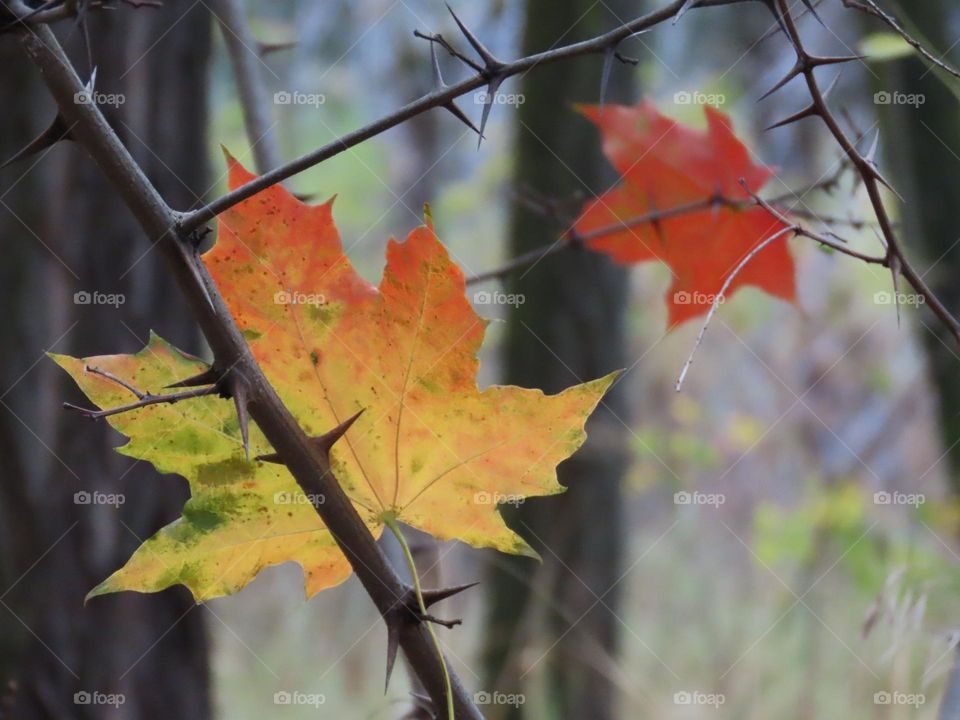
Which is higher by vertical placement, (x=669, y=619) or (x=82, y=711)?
(x=82, y=711)

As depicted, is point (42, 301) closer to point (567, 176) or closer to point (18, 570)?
point (18, 570)

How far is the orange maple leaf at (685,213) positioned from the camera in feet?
1.53

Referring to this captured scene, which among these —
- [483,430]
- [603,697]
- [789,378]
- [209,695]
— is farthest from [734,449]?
[483,430]

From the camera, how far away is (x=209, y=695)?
2.06 ft

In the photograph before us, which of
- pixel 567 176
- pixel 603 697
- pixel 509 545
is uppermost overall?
pixel 567 176

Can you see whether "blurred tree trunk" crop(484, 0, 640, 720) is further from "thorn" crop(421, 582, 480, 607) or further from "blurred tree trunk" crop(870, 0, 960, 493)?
"thorn" crop(421, 582, 480, 607)

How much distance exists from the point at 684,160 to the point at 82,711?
52 centimetres

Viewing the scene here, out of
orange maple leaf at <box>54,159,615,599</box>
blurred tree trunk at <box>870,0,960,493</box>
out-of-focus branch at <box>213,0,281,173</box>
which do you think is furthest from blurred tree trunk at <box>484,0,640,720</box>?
orange maple leaf at <box>54,159,615,599</box>

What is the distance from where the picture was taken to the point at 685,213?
487mm

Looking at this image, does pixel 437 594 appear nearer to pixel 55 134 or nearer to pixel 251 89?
pixel 55 134

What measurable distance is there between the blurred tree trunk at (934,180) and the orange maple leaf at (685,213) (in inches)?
12.3

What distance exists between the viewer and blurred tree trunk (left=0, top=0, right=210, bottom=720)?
61 centimetres

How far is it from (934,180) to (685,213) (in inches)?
14.6

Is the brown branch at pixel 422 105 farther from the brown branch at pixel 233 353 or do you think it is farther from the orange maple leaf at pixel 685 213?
the orange maple leaf at pixel 685 213
